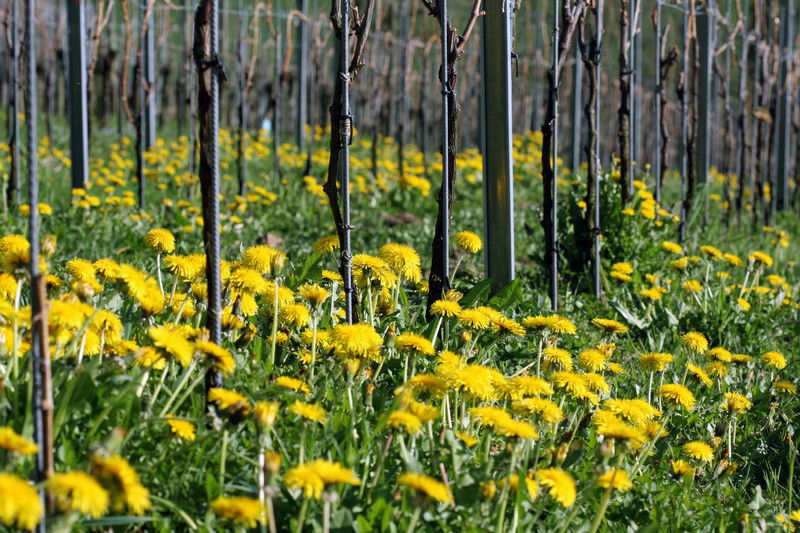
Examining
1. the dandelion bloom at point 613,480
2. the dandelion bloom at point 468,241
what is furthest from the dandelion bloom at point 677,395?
the dandelion bloom at point 468,241

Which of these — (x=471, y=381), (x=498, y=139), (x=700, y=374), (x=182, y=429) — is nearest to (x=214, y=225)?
(x=182, y=429)

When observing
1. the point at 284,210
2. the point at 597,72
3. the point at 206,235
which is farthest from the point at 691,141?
the point at 206,235

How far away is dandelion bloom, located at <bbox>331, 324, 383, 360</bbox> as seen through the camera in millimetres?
1913

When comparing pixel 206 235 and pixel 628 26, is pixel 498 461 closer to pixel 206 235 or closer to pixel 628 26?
pixel 206 235

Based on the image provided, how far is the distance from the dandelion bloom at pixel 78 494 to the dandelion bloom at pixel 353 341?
770 mm

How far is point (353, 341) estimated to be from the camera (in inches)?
75.4

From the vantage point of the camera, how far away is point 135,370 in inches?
73.3

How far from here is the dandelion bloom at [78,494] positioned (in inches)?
46.1

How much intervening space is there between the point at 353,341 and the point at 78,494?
81 centimetres

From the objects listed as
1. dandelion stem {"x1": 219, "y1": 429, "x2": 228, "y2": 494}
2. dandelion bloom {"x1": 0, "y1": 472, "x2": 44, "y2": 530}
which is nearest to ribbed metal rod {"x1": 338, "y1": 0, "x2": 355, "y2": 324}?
dandelion stem {"x1": 219, "y1": 429, "x2": 228, "y2": 494}

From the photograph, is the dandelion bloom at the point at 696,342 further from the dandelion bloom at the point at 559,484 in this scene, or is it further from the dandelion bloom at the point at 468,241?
the dandelion bloom at the point at 559,484

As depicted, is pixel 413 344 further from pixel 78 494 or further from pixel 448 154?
pixel 448 154

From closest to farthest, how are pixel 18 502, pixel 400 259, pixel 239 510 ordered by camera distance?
pixel 18 502 < pixel 239 510 < pixel 400 259

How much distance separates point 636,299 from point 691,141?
2423 mm
